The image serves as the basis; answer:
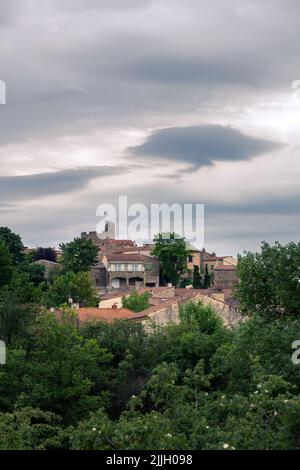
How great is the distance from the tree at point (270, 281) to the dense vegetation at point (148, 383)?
60 millimetres

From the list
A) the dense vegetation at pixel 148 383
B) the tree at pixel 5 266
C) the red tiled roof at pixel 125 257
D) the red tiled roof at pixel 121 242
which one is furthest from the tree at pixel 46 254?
the dense vegetation at pixel 148 383

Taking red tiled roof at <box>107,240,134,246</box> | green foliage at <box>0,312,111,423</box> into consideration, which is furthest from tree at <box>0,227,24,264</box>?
green foliage at <box>0,312,111,423</box>

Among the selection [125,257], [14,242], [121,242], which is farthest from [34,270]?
[121,242]

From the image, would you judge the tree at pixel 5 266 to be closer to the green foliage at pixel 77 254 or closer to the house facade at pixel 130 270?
the green foliage at pixel 77 254

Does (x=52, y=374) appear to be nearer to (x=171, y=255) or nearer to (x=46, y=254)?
(x=171, y=255)

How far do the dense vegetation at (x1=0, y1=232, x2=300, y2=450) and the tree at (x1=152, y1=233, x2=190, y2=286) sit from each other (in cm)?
6006

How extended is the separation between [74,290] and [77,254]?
73.8 ft

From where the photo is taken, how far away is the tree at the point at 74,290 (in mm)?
92250

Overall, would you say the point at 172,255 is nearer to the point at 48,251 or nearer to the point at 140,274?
the point at 140,274

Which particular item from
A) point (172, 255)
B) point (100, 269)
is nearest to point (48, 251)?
point (100, 269)

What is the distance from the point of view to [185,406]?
19062 mm

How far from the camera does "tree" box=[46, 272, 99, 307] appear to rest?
303ft
